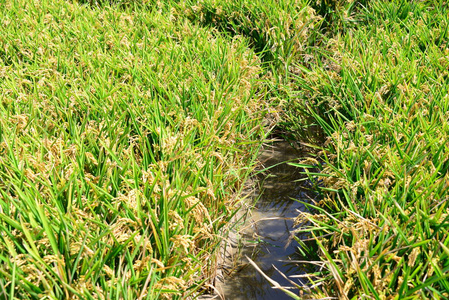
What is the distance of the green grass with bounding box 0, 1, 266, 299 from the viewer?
5.03 ft

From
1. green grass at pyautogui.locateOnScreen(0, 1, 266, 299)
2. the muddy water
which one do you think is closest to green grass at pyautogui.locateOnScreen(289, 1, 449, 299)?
the muddy water

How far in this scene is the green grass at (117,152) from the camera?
1.53 metres

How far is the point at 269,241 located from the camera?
2451 mm

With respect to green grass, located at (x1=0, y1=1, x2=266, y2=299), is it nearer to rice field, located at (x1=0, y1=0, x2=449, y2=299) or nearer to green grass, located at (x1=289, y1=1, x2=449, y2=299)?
rice field, located at (x1=0, y1=0, x2=449, y2=299)

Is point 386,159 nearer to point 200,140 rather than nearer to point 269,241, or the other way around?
point 269,241

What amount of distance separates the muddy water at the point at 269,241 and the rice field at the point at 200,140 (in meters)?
0.16

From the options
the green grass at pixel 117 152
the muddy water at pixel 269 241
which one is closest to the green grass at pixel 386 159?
the muddy water at pixel 269 241

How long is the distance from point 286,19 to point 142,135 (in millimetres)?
1833

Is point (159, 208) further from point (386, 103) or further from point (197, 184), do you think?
point (386, 103)

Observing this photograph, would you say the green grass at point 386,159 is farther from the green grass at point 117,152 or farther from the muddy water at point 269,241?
the green grass at point 117,152

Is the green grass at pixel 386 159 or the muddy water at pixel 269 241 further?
the muddy water at pixel 269 241

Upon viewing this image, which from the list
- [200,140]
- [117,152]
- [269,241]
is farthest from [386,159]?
[117,152]

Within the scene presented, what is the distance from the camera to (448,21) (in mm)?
3318

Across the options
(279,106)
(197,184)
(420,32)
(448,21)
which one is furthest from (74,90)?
(448,21)
